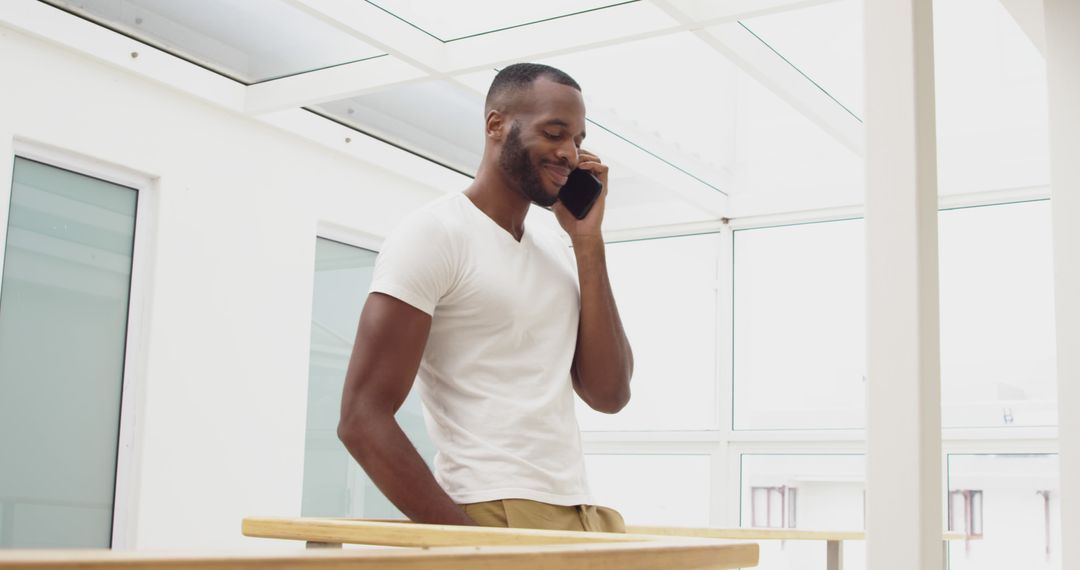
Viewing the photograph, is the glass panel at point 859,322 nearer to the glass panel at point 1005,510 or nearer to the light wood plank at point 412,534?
the glass panel at point 1005,510

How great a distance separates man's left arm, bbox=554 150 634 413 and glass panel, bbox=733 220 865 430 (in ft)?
14.0

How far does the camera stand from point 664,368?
21.4 ft

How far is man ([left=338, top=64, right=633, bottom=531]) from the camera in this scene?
142 cm

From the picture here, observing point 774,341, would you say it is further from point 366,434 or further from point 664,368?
point 366,434

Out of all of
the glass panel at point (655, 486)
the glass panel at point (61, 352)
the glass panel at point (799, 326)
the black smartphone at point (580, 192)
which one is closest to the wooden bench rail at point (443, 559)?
the black smartphone at point (580, 192)

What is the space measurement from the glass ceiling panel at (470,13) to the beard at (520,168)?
2.45 metres

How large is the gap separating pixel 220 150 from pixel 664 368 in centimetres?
280

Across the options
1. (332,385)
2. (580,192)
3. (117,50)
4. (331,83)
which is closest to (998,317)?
(332,385)

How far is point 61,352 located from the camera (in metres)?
4.11

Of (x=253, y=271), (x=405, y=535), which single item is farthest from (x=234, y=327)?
(x=405, y=535)

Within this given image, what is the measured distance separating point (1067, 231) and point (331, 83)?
289 centimetres

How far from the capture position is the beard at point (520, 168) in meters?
1.65

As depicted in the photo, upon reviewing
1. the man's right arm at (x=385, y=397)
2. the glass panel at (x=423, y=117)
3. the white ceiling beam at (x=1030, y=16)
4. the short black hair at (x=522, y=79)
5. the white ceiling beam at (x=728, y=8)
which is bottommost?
the man's right arm at (x=385, y=397)

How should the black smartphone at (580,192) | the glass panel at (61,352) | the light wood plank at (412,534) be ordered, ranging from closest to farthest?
1. the light wood plank at (412,534)
2. the black smartphone at (580,192)
3. the glass panel at (61,352)
